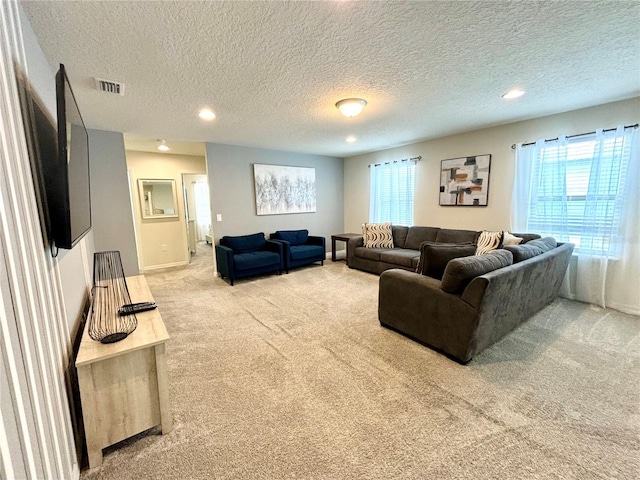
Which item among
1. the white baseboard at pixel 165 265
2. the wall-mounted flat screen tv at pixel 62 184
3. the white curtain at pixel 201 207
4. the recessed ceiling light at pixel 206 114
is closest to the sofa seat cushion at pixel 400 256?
the recessed ceiling light at pixel 206 114

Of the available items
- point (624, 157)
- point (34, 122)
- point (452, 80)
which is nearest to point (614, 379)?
point (624, 157)

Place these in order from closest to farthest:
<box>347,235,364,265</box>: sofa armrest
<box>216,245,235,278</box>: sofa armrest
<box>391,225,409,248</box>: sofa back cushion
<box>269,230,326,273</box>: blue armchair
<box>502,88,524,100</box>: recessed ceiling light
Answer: <box>502,88,524,100</box>: recessed ceiling light → <box>216,245,235,278</box>: sofa armrest → <box>269,230,326,273</box>: blue armchair → <box>391,225,409,248</box>: sofa back cushion → <box>347,235,364,265</box>: sofa armrest

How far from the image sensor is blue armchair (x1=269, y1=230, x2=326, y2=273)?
499 cm

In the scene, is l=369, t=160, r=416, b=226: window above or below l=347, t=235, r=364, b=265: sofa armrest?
above

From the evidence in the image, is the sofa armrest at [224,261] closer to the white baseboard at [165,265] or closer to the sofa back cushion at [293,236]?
the sofa back cushion at [293,236]

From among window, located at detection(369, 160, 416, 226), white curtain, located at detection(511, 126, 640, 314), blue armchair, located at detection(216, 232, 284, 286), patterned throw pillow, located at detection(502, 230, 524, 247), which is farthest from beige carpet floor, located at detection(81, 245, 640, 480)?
window, located at detection(369, 160, 416, 226)

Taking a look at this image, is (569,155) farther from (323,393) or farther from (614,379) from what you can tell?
(323,393)

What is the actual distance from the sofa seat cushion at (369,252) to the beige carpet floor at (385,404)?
6.15 ft

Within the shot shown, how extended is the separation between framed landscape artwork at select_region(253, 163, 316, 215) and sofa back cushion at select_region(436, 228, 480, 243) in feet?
9.25

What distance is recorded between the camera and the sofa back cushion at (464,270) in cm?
208

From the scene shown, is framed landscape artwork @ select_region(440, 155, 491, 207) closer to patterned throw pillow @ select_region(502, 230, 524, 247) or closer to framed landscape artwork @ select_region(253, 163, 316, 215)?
patterned throw pillow @ select_region(502, 230, 524, 247)

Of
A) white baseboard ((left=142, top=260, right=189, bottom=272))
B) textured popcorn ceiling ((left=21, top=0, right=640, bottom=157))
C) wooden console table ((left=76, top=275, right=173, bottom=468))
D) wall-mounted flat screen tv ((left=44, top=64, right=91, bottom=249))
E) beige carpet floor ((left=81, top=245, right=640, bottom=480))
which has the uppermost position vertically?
textured popcorn ceiling ((left=21, top=0, right=640, bottom=157))

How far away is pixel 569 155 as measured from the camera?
132 inches

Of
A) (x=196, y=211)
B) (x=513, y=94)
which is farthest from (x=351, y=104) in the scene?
(x=196, y=211)
